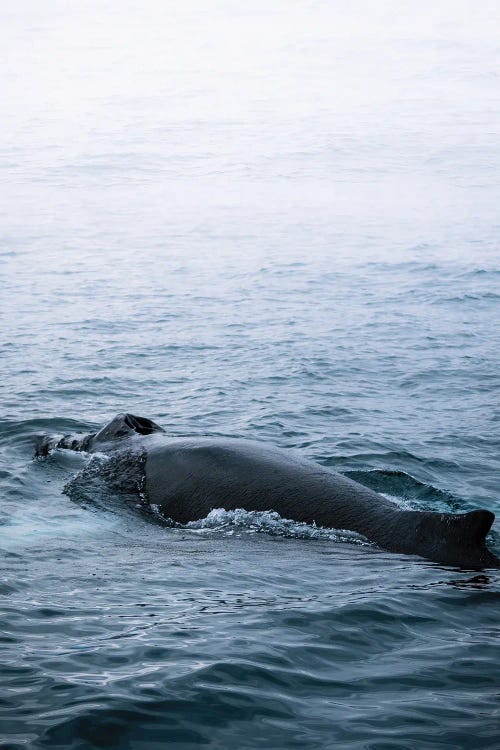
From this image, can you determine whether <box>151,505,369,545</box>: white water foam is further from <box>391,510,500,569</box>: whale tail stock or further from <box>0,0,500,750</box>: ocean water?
<box>391,510,500,569</box>: whale tail stock

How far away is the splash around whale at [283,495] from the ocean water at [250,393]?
198 millimetres

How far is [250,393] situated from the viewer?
16.4 meters

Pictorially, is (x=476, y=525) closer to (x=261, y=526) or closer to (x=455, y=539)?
(x=455, y=539)

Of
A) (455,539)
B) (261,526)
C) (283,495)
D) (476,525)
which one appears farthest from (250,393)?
(476,525)

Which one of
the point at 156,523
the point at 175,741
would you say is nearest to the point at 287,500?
the point at 156,523

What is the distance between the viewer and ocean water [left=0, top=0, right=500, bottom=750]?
268 inches

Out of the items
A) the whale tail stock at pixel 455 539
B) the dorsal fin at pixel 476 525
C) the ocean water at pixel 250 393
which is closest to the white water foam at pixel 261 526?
the ocean water at pixel 250 393

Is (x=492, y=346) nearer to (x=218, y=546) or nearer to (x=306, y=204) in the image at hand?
(x=218, y=546)

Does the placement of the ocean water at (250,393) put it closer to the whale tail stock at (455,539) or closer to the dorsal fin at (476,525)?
the whale tail stock at (455,539)

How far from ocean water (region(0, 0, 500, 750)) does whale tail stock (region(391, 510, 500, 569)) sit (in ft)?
0.70

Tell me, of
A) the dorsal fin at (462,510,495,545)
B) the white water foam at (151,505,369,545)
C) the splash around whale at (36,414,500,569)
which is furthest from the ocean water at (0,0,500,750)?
the dorsal fin at (462,510,495,545)

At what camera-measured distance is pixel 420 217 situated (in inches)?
1275

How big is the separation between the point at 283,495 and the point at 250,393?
6465 millimetres

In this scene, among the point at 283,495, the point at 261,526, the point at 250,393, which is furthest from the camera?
the point at 250,393
